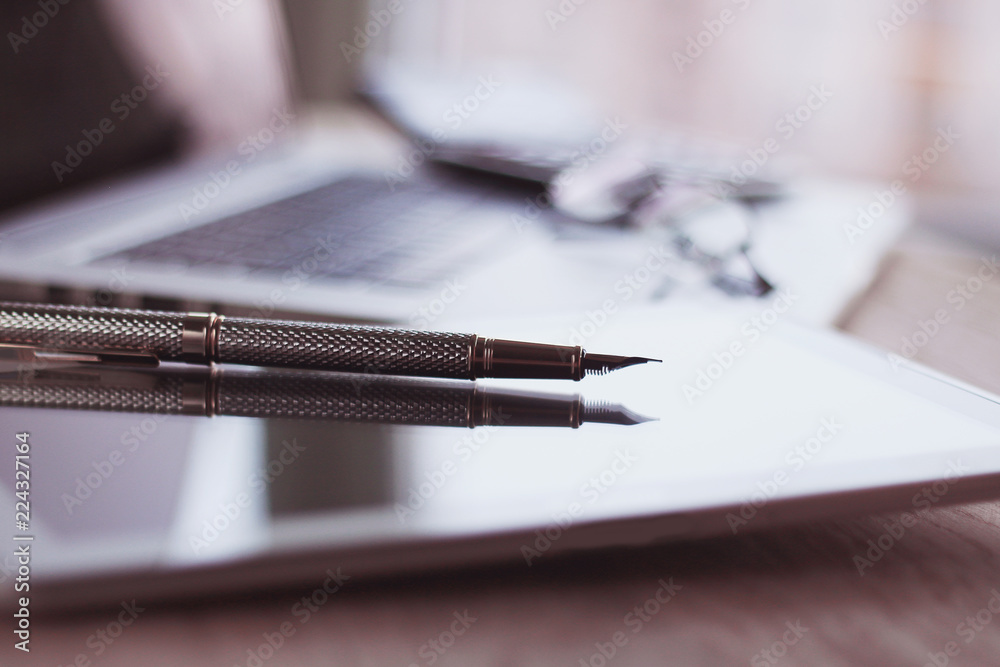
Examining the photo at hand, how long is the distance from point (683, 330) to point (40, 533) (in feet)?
1.14

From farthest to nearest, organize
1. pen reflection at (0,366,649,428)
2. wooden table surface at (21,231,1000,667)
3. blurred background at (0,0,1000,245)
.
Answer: blurred background at (0,0,1000,245), pen reflection at (0,366,649,428), wooden table surface at (21,231,1000,667)

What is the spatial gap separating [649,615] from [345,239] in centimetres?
45

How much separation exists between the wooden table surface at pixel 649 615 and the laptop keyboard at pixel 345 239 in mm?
299

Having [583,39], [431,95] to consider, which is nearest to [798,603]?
[431,95]

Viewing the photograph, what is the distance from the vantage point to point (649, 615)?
208mm

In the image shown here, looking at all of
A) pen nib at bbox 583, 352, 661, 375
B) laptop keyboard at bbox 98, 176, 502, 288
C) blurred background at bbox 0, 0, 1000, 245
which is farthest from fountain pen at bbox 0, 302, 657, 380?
blurred background at bbox 0, 0, 1000, 245

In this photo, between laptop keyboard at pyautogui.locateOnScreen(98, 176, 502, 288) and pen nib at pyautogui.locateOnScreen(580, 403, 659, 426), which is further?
laptop keyboard at pyautogui.locateOnScreen(98, 176, 502, 288)

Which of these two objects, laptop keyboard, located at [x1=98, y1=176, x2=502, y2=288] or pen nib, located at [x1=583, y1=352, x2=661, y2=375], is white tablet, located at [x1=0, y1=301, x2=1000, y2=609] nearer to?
pen nib, located at [x1=583, y1=352, x2=661, y2=375]

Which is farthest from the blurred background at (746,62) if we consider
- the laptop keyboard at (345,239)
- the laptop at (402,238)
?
the laptop keyboard at (345,239)

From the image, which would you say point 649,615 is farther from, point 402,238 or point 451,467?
point 402,238

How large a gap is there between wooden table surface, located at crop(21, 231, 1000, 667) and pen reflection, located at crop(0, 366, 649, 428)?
0.36 ft

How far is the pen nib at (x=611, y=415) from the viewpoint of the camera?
0.33 m

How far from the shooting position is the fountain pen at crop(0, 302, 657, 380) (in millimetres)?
350

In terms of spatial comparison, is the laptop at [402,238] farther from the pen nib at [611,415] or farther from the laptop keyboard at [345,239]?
the pen nib at [611,415]
